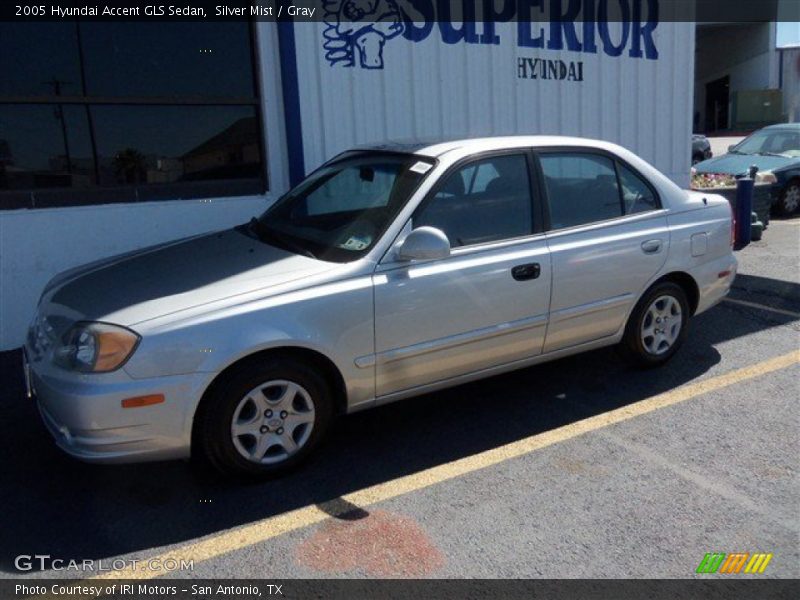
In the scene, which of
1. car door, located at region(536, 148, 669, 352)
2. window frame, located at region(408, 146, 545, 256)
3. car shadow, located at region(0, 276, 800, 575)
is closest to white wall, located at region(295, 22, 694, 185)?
car door, located at region(536, 148, 669, 352)

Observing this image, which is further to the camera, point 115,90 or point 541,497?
point 115,90

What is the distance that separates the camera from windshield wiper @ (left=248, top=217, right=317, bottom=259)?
12.8 ft

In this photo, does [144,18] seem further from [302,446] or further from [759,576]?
[759,576]

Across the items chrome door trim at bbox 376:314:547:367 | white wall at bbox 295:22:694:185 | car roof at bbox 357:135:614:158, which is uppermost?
white wall at bbox 295:22:694:185

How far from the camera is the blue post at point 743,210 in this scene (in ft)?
30.2

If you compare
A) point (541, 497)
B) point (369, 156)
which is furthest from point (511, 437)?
point (369, 156)

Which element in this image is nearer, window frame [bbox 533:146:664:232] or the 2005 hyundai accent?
the 2005 hyundai accent

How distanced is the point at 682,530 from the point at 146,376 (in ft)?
8.10

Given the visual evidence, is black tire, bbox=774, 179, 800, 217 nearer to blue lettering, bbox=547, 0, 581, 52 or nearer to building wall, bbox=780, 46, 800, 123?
blue lettering, bbox=547, 0, 581, 52

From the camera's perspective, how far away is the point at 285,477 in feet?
12.0

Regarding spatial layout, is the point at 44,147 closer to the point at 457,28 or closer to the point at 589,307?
the point at 457,28

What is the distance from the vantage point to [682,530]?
10.4ft

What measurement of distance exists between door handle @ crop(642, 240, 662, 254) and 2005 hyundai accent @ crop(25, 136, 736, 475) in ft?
0.04

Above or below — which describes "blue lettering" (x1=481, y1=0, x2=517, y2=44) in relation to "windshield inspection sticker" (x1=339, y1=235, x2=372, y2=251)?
above
